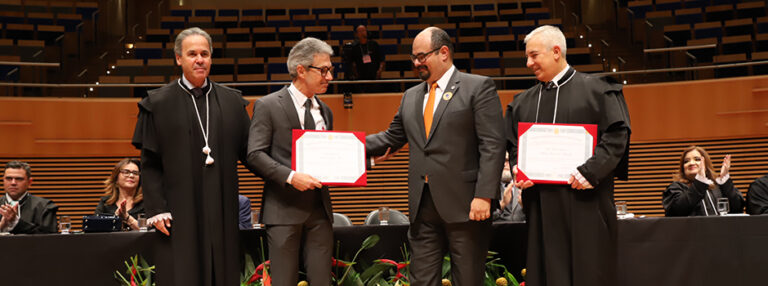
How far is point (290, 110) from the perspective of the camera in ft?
10.5

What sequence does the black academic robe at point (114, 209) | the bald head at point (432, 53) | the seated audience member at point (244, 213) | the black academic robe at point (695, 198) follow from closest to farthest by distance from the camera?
the bald head at point (432, 53) → the black academic robe at point (695, 198) → the black academic robe at point (114, 209) → the seated audience member at point (244, 213)

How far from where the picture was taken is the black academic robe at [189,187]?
309 cm

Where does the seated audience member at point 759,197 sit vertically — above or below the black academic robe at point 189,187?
below

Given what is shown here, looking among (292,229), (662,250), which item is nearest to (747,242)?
(662,250)

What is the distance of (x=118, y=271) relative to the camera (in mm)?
3541

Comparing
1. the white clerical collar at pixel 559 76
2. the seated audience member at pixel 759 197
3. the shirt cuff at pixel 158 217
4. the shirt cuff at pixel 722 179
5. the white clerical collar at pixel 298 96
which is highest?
the white clerical collar at pixel 559 76

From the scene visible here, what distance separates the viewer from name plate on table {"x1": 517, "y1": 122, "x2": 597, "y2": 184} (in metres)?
3.05

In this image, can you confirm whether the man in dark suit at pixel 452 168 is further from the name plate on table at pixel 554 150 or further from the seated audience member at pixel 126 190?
the seated audience member at pixel 126 190

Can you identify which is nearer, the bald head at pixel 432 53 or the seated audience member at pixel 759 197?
the bald head at pixel 432 53

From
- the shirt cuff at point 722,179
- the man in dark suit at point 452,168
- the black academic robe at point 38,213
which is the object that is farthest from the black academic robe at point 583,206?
the black academic robe at point 38,213

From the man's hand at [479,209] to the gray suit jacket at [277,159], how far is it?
676 millimetres

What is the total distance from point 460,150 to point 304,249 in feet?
2.82

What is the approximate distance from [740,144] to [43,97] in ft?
29.0

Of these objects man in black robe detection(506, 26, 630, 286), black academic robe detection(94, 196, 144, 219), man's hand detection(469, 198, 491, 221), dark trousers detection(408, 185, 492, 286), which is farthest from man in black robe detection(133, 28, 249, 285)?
black academic robe detection(94, 196, 144, 219)
